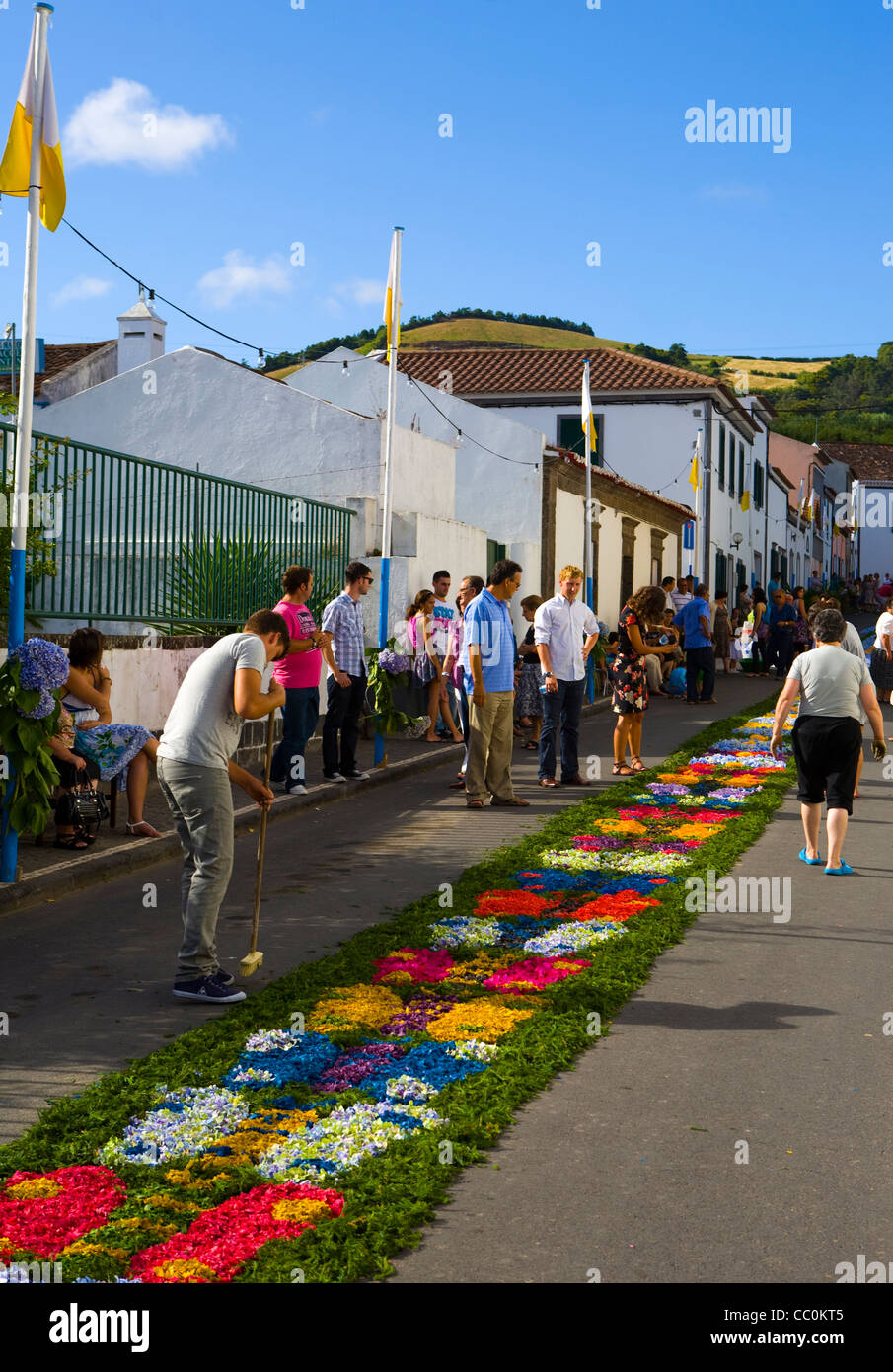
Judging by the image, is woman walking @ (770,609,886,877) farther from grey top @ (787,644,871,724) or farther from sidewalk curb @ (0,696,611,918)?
sidewalk curb @ (0,696,611,918)

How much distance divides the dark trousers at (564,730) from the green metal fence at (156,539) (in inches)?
140

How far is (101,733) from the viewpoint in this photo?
385 inches

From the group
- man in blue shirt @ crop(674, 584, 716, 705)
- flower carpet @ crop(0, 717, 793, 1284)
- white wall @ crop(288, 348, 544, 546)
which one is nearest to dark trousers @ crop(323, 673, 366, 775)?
flower carpet @ crop(0, 717, 793, 1284)

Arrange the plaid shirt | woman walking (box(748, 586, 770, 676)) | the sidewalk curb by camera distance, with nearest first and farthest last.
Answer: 1. the sidewalk curb
2. the plaid shirt
3. woman walking (box(748, 586, 770, 676))

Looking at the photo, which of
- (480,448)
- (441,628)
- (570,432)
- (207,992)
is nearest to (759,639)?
(570,432)

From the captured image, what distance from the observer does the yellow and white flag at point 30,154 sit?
838cm

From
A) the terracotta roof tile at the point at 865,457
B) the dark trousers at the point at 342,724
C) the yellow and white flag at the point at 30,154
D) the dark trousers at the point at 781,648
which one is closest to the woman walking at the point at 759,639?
the dark trousers at the point at 781,648

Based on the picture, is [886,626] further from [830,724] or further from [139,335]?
[139,335]

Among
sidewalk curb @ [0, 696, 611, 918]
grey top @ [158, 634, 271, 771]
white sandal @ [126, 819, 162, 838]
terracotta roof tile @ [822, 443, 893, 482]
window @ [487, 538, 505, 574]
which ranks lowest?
sidewalk curb @ [0, 696, 611, 918]

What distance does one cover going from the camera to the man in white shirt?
1285 cm

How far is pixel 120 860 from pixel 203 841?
3.00m

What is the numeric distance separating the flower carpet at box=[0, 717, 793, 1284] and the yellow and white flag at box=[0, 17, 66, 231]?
483 centimetres

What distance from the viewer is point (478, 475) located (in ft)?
88.9
